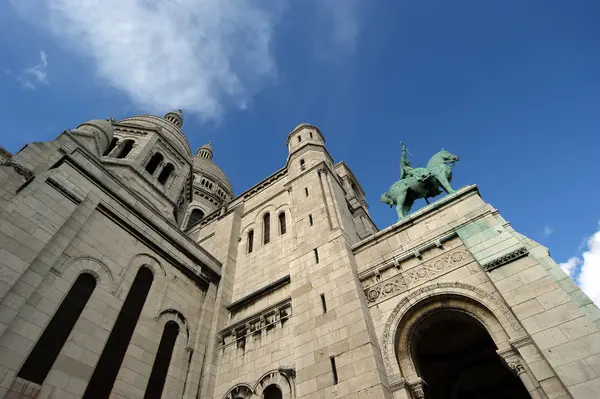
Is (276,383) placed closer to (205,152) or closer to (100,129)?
(100,129)

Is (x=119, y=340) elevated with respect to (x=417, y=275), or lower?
lower

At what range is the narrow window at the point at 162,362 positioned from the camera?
11.3 metres

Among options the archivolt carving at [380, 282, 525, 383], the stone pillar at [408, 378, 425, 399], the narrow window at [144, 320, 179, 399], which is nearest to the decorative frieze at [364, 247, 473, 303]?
the archivolt carving at [380, 282, 525, 383]

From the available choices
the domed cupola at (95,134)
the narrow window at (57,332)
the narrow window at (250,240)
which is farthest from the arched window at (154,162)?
the narrow window at (57,332)

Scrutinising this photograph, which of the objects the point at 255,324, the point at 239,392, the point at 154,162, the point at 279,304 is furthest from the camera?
the point at 154,162

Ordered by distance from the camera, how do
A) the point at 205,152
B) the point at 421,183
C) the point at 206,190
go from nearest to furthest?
the point at 421,183 → the point at 206,190 → the point at 205,152

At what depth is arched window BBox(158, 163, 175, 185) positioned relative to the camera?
24.0 meters

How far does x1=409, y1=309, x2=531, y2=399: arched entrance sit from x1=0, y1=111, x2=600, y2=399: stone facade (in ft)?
0.25

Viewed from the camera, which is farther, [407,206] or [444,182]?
[407,206]

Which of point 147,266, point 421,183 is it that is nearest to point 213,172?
point 147,266

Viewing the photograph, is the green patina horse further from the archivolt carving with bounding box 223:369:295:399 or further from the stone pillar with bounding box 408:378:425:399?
the archivolt carving with bounding box 223:369:295:399

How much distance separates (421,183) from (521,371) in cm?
789

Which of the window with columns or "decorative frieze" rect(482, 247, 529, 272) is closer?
"decorative frieze" rect(482, 247, 529, 272)

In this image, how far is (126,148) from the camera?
78.4ft
